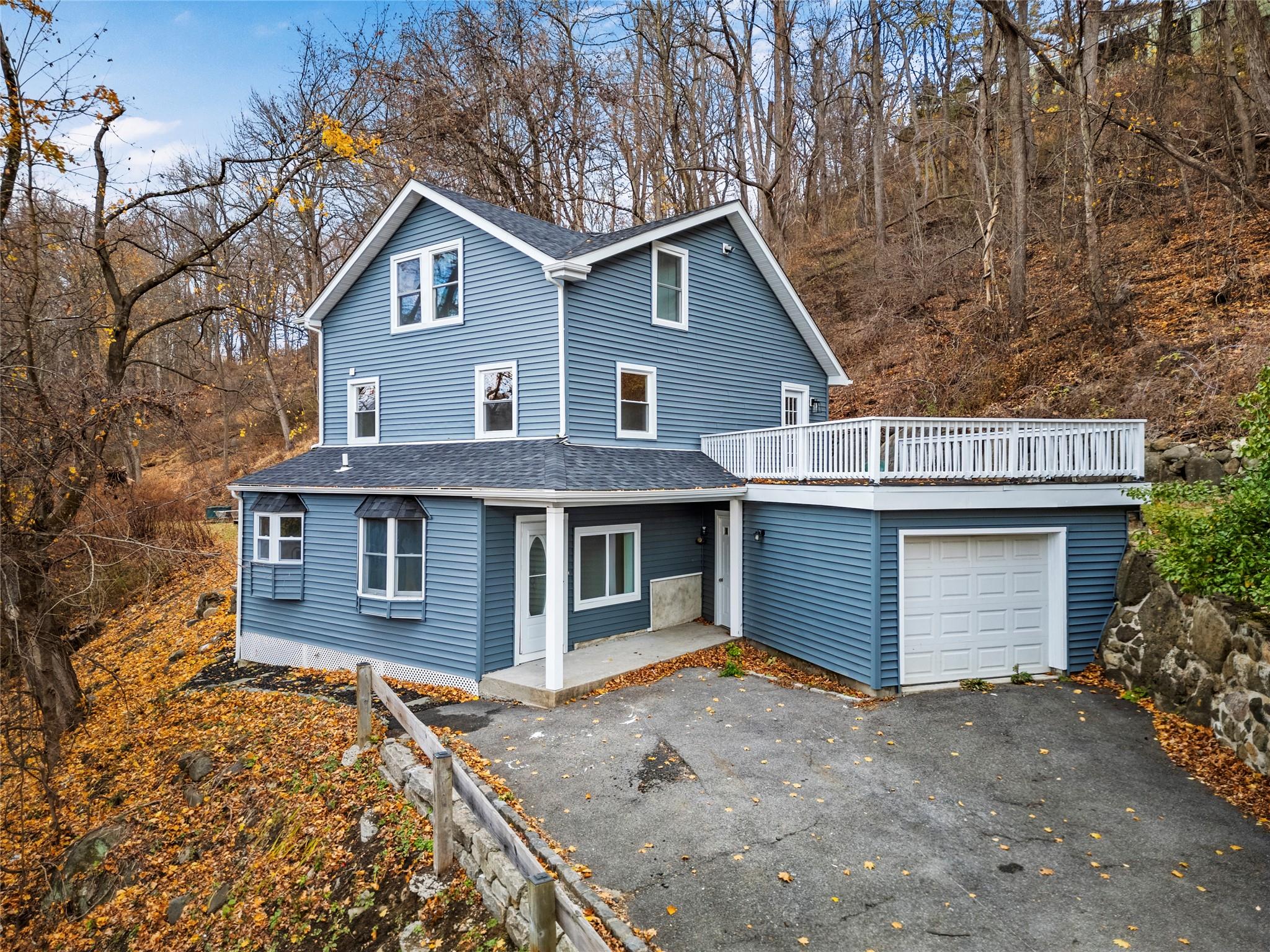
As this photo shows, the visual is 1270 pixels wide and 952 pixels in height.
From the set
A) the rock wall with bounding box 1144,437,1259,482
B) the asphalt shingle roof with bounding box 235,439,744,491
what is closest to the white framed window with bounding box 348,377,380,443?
the asphalt shingle roof with bounding box 235,439,744,491

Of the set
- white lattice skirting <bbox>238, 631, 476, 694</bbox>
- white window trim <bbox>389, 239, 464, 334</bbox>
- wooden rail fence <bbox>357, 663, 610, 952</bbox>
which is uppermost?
white window trim <bbox>389, 239, 464, 334</bbox>

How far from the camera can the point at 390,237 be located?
12.8 meters

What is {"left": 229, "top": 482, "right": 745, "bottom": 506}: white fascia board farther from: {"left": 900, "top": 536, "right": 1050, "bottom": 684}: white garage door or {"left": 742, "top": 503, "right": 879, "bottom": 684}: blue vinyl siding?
{"left": 900, "top": 536, "right": 1050, "bottom": 684}: white garage door

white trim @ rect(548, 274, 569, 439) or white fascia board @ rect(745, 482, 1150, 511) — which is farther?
white trim @ rect(548, 274, 569, 439)

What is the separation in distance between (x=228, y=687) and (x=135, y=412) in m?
4.94

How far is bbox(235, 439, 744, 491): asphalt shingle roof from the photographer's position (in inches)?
370

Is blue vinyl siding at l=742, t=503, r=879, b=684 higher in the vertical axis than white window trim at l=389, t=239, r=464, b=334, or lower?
A: lower

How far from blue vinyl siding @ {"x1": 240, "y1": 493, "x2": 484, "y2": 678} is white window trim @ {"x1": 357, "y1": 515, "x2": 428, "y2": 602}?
7 centimetres

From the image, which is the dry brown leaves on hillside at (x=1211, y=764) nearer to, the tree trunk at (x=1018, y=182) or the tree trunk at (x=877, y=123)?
the tree trunk at (x=1018, y=182)

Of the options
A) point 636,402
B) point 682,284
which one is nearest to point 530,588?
point 636,402

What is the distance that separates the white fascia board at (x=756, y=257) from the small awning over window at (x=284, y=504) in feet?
21.8

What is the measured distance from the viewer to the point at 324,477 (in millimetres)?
11867

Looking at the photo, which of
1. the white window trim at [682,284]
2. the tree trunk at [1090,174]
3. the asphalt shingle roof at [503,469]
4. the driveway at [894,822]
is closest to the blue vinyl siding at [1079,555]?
the driveway at [894,822]

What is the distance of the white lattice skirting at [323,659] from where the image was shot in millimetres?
10211
